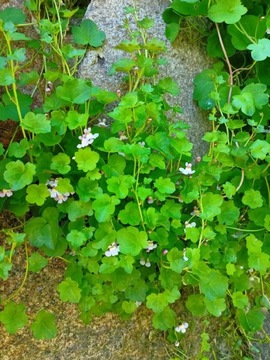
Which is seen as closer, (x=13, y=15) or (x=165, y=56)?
(x=13, y=15)

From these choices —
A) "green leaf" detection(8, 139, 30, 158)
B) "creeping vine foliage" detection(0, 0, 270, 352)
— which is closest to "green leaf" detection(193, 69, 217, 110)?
"creeping vine foliage" detection(0, 0, 270, 352)

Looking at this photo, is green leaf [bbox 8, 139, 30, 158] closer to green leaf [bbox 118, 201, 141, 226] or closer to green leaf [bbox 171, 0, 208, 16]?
green leaf [bbox 118, 201, 141, 226]

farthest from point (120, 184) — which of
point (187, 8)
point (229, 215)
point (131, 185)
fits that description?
point (187, 8)

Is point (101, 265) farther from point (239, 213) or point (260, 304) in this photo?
point (260, 304)

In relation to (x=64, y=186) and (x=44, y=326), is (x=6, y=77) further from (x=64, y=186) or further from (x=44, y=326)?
(x=44, y=326)

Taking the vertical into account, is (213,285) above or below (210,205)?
below

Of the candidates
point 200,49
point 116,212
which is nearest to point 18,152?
point 116,212
